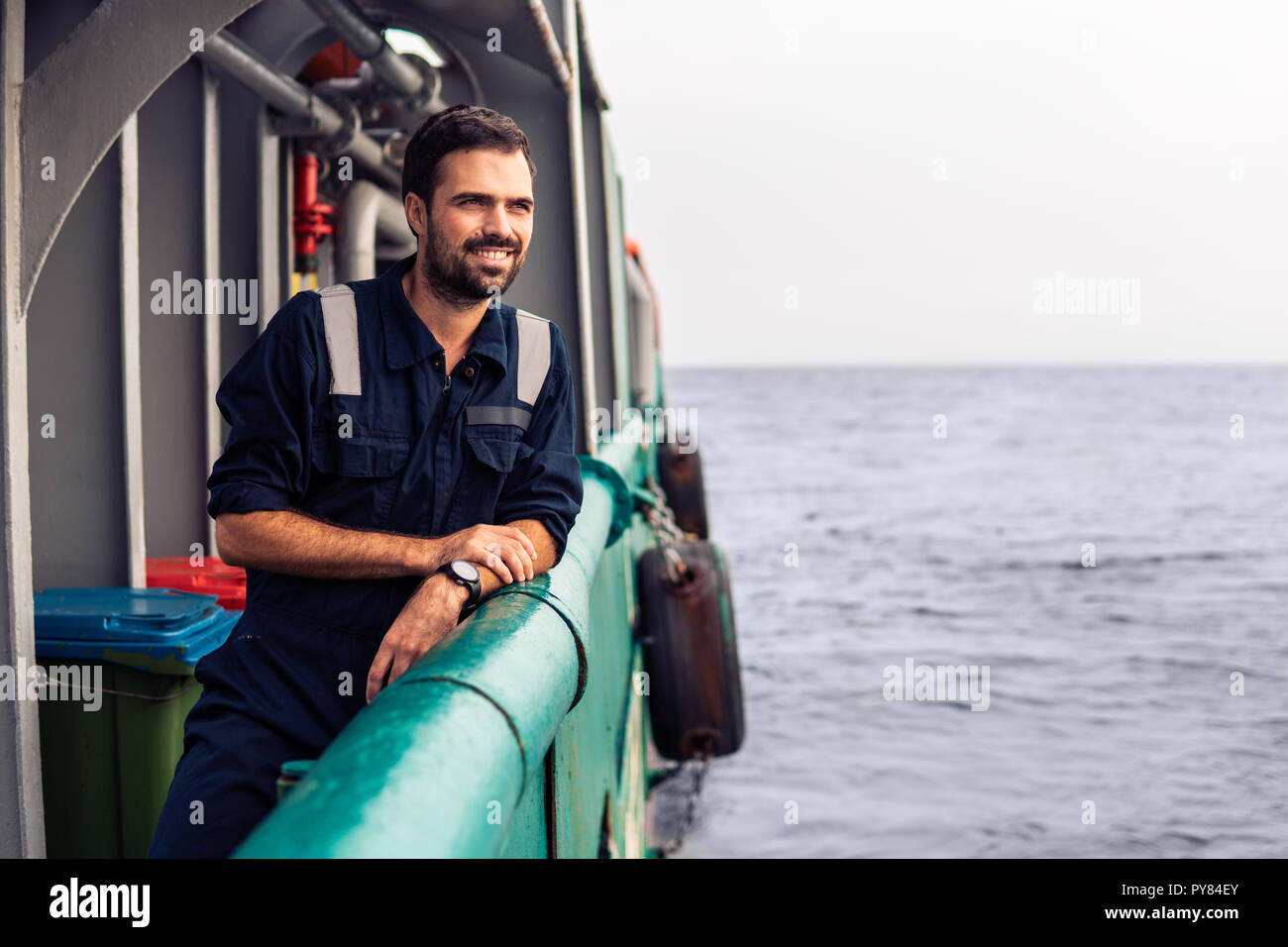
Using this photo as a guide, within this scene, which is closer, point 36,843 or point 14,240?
point 14,240

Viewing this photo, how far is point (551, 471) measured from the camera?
2330mm

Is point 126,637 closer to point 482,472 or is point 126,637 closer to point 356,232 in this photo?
point 482,472

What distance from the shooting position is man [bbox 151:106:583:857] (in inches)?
77.9

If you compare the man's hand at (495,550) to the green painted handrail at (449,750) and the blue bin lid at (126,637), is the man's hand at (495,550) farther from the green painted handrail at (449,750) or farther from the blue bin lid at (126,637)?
the blue bin lid at (126,637)

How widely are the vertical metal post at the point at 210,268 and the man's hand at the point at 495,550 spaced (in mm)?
2500

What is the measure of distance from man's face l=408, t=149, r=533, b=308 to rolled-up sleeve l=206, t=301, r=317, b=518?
1.08 feet

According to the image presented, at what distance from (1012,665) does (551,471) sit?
1008 cm

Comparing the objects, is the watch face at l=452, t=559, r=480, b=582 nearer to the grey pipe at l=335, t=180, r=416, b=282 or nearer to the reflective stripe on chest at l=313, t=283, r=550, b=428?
the reflective stripe on chest at l=313, t=283, r=550, b=428

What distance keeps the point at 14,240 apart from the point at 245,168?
2.20 meters

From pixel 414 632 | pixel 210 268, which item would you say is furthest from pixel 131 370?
pixel 414 632

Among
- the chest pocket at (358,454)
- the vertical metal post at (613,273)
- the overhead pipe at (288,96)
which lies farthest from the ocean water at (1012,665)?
the chest pocket at (358,454)

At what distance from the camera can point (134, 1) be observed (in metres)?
2.32
